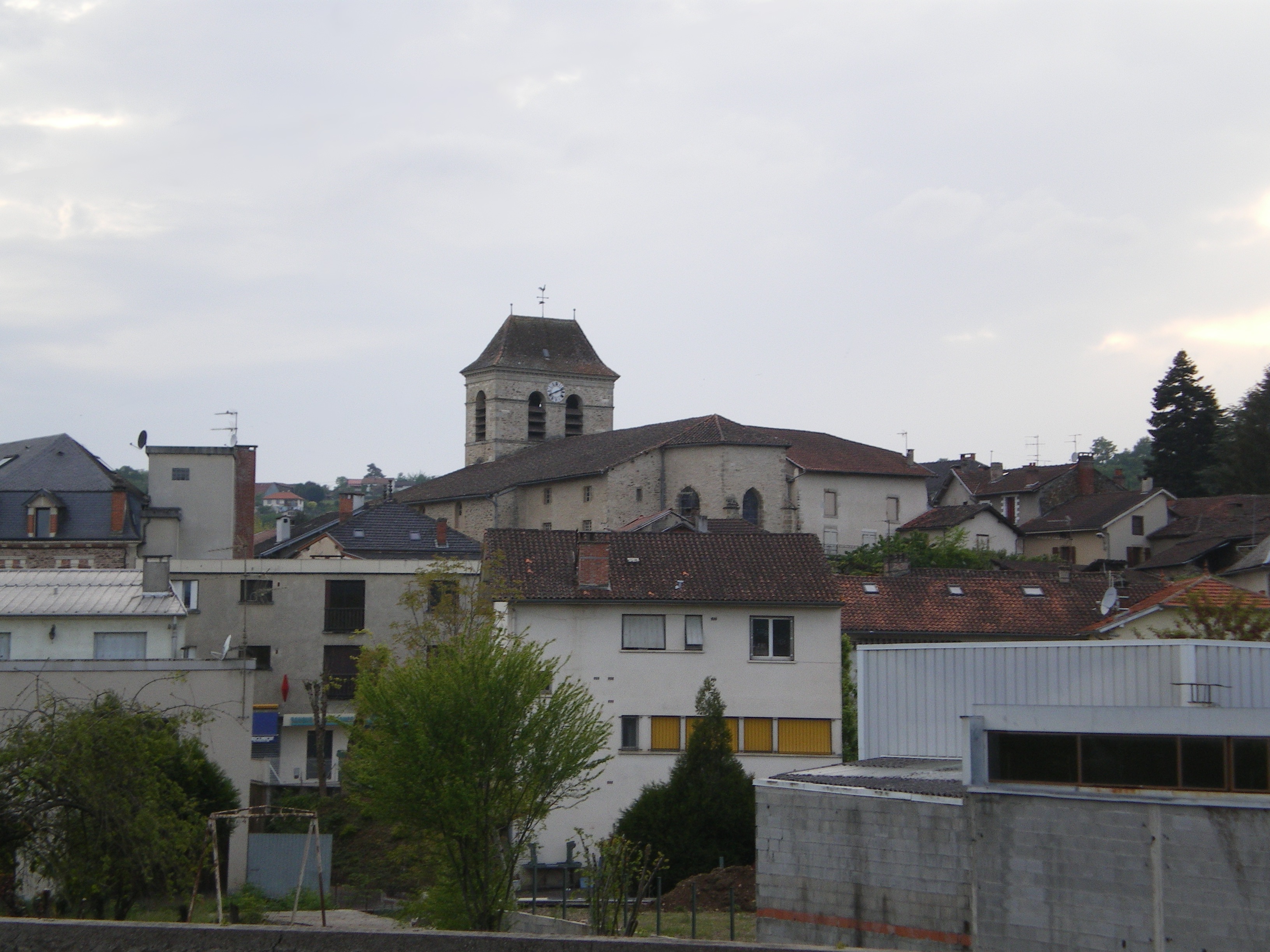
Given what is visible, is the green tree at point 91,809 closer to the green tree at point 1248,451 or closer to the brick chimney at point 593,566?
the brick chimney at point 593,566

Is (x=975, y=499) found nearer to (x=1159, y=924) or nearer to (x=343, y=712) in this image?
(x=343, y=712)

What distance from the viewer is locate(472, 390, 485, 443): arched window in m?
85.4

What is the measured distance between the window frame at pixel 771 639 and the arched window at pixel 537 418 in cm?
5436

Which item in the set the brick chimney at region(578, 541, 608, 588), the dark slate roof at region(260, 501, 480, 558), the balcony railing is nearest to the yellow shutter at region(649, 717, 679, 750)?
the brick chimney at region(578, 541, 608, 588)

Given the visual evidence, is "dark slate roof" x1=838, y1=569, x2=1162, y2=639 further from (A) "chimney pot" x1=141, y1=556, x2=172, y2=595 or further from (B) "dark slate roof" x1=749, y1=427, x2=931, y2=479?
(B) "dark slate roof" x1=749, y1=427, x2=931, y2=479

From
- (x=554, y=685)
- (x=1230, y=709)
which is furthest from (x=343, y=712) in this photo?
(x=1230, y=709)

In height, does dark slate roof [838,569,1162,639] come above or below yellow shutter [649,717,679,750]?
above

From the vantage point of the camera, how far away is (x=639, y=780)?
2977cm

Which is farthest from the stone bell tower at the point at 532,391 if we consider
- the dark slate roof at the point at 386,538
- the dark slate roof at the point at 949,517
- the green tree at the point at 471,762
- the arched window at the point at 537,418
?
the green tree at the point at 471,762

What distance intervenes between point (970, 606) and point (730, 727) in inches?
330

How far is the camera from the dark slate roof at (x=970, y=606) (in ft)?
112

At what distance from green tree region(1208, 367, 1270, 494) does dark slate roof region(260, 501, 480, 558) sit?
4040 centimetres

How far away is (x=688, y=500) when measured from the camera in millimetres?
61406

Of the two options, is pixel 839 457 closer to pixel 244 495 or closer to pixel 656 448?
pixel 656 448
